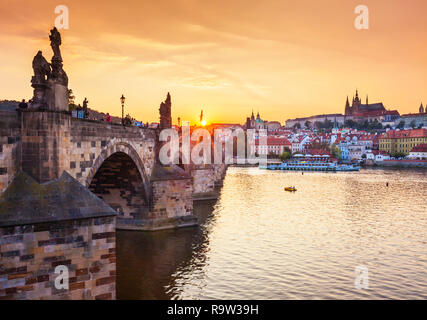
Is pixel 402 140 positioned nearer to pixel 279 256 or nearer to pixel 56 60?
pixel 279 256

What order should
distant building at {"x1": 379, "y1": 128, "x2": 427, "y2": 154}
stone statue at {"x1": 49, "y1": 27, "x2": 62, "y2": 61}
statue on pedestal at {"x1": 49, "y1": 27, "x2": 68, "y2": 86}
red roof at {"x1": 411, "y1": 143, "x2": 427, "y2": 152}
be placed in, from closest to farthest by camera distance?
statue on pedestal at {"x1": 49, "y1": 27, "x2": 68, "y2": 86}
stone statue at {"x1": 49, "y1": 27, "x2": 62, "y2": 61}
red roof at {"x1": 411, "y1": 143, "x2": 427, "y2": 152}
distant building at {"x1": 379, "y1": 128, "x2": 427, "y2": 154}

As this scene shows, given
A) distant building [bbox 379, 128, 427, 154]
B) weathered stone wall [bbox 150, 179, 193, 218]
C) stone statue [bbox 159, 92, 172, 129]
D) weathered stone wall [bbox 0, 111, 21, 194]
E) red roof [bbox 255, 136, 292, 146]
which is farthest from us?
red roof [bbox 255, 136, 292, 146]

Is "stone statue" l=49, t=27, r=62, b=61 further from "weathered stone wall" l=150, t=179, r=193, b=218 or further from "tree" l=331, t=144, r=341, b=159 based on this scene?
"tree" l=331, t=144, r=341, b=159

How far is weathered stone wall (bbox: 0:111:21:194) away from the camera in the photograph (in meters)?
14.2

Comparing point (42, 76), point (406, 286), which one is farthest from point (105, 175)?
point (406, 286)

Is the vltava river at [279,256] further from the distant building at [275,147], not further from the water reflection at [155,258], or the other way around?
the distant building at [275,147]

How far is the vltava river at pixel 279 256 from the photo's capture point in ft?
64.7

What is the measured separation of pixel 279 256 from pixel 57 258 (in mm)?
14834

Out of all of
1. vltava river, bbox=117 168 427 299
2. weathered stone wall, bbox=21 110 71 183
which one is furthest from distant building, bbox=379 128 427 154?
weathered stone wall, bbox=21 110 71 183

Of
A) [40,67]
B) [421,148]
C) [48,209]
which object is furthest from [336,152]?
[48,209]

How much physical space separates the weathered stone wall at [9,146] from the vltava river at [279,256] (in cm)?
704

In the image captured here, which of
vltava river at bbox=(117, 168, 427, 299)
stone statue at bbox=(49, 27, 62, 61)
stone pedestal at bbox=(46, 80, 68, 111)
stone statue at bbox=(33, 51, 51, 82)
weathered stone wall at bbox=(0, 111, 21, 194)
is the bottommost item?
vltava river at bbox=(117, 168, 427, 299)

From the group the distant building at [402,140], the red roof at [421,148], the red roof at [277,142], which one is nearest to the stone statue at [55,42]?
the red roof at [421,148]

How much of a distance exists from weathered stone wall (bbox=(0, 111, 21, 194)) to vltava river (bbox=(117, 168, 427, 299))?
704cm
